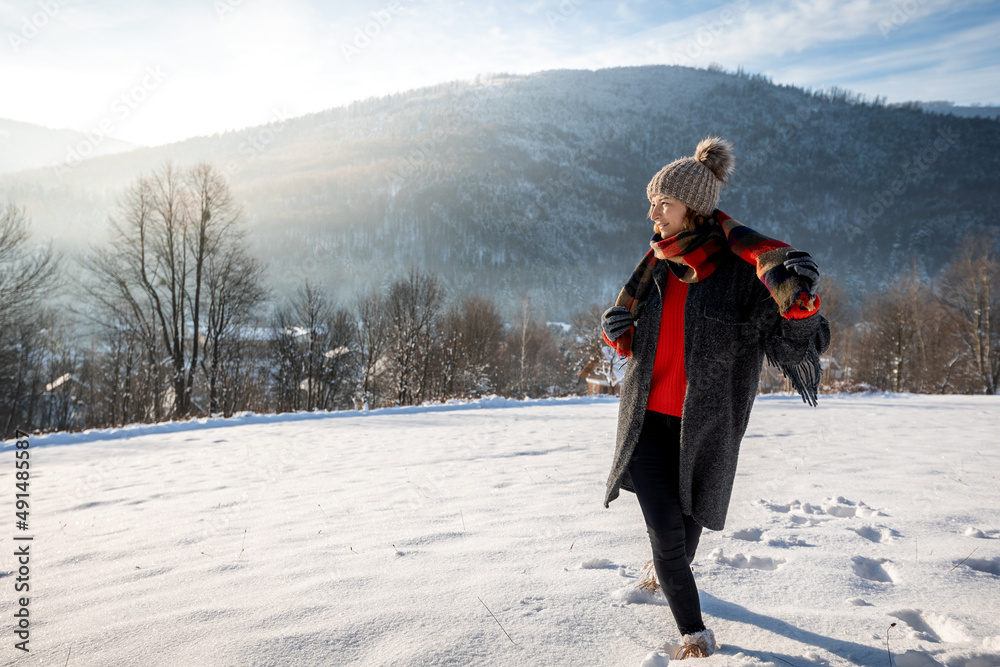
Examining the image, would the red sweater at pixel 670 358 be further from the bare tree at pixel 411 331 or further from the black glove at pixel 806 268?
the bare tree at pixel 411 331

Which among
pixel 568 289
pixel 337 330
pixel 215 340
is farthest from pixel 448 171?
pixel 215 340

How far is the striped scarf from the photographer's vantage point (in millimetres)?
1577

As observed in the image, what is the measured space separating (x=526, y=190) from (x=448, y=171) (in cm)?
2962

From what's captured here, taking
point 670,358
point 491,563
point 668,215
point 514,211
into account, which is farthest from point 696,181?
point 514,211

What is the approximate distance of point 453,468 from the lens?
5.29 m

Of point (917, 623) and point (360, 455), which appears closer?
point (917, 623)

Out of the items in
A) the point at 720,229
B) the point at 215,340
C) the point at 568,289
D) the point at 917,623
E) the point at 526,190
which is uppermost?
the point at 526,190

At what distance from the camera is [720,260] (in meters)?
1.90

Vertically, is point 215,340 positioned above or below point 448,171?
below

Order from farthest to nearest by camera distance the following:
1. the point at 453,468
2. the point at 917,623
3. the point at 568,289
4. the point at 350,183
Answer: the point at 350,183 → the point at 568,289 → the point at 453,468 → the point at 917,623

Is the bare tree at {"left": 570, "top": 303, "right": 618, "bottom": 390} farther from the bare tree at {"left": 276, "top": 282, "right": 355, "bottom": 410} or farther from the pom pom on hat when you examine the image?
the pom pom on hat

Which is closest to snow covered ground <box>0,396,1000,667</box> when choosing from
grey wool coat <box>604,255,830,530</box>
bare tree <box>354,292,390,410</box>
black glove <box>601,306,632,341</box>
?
grey wool coat <box>604,255,830,530</box>

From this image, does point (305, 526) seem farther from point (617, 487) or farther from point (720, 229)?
point (720, 229)

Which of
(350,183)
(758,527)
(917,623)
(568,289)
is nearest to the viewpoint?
(917,623)
